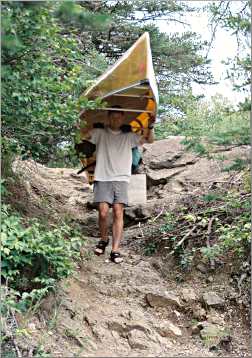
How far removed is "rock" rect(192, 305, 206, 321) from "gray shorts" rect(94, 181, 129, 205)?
1.14 metres

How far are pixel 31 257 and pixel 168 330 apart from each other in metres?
1.12

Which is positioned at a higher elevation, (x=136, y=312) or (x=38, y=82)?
(x=38, y=82)

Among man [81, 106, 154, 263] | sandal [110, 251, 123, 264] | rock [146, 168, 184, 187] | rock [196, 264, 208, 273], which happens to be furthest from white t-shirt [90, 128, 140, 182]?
rock [146, 168, 184, 187]

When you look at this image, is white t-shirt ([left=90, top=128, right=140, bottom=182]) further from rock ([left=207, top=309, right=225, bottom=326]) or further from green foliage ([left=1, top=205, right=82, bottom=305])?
rock ([left=207, top=309, right=225, bottom=326])

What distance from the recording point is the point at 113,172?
4.87 metres

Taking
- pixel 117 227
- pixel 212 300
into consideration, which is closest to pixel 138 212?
pixel 117 227

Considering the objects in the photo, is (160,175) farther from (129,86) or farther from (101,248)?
(129,86)

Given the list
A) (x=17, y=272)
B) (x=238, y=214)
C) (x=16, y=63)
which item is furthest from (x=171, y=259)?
(x=16, y=63)

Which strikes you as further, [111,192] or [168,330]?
[111,192]

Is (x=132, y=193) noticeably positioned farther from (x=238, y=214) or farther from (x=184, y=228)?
(x=238, y=214)

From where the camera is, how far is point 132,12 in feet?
28.3

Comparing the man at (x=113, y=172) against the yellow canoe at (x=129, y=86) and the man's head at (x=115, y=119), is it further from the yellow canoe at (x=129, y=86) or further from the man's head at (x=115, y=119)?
the yellow canoe at (x=129, y=86)

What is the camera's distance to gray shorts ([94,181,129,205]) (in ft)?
15.9

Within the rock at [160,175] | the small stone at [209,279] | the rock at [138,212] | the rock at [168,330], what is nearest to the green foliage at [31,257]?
the rock at [168,330]
